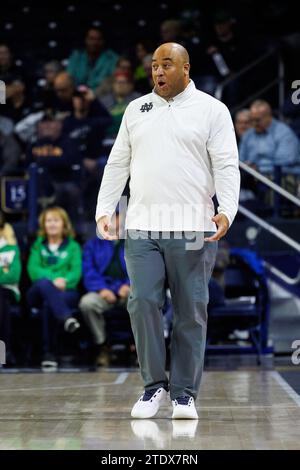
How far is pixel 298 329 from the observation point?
12.1m

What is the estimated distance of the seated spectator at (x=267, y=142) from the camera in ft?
43.4

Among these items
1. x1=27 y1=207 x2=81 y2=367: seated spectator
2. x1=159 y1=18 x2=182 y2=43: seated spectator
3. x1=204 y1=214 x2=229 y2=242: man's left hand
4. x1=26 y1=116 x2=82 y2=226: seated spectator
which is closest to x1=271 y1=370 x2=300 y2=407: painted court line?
x1=204 y1=214 x2=229 y2=242: man's left hand

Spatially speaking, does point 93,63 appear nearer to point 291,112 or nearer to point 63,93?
point 63,93

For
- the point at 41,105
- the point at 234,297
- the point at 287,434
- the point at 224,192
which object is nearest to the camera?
the point at 287,434

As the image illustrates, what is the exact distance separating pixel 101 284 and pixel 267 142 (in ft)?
9.99

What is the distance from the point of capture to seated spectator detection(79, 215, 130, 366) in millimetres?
11078

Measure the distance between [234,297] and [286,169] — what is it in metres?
1.84

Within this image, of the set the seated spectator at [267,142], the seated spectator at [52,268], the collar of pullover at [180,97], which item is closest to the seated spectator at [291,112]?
the seated spectator at [267,142]

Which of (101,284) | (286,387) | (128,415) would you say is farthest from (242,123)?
(128,415)

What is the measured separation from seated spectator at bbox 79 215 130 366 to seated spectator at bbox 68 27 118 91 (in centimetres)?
469

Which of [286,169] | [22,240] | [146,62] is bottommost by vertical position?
[22,240]
